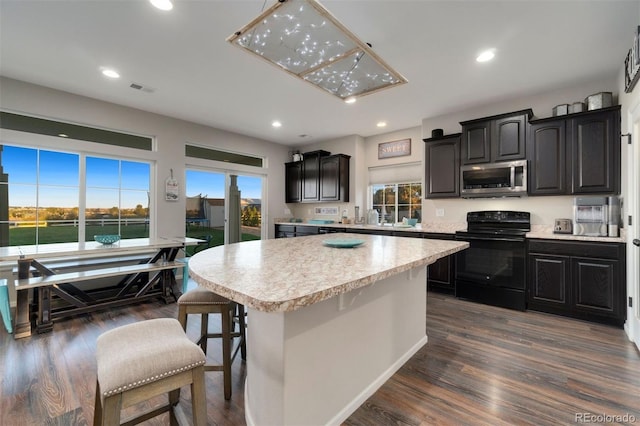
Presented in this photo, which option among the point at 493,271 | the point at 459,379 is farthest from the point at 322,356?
the point at 493,271

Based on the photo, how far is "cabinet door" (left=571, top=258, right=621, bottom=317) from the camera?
2.80 metres

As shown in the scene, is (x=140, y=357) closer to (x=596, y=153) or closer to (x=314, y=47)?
(x=314, y=47)

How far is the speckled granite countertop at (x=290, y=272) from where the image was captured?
92cm

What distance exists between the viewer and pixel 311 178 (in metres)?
6.00

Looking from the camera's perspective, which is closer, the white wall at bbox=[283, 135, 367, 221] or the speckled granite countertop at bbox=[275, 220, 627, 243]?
the speckled granite countertop at bbox=[275, 220, 627, 243]

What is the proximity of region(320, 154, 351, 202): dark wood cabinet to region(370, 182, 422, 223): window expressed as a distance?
2.05ft

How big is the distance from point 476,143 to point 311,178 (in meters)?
3.18

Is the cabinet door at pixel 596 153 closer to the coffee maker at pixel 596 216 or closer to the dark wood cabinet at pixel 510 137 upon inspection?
the coffee maker at pixel 596 216

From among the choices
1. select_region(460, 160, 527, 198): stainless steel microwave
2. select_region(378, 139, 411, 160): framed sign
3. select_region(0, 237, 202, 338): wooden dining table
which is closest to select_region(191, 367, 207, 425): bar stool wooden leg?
select_region(0, 237, 202, 338): wooden dining table

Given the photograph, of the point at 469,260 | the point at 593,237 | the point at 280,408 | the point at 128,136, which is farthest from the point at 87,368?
the point at 593,237

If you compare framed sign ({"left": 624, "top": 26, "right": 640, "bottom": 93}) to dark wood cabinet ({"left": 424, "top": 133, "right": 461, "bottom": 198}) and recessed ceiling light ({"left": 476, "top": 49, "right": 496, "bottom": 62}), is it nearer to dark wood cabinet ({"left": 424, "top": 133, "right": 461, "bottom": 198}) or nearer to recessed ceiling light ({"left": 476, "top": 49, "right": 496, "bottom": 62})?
recessed ceiling light ({"left": 476, "top": 49, "right": 496, "bottom": 62})

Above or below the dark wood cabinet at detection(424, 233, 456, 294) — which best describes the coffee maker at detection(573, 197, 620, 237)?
above

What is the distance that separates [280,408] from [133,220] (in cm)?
417

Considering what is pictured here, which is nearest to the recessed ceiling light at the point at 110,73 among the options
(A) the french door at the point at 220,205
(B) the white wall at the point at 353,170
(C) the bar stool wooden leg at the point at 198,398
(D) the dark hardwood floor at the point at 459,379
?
(A) the french door at the point at 220,205
